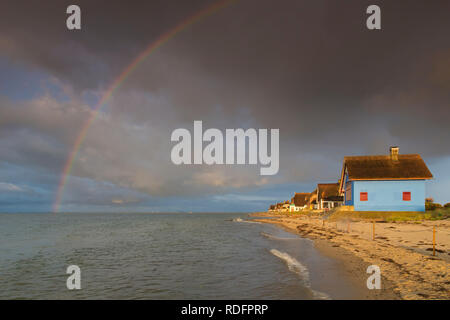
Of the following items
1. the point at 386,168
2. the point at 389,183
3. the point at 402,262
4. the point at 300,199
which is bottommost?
the point at 300,199

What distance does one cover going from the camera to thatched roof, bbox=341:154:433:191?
1463 inches

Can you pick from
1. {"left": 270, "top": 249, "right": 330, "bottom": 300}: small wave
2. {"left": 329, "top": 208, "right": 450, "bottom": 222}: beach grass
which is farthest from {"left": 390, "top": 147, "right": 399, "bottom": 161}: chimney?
{"left": 270, "top": 249, "right": 330, "bottom": 300}: small wave

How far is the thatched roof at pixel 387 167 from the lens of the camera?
3716 centimetres

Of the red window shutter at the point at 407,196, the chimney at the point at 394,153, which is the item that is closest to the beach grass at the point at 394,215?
the red window shutter at the point at 407,196

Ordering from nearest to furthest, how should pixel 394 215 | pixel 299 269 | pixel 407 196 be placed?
1. pixel 299 269
2. pixel 394 215
3. pixel 407 196

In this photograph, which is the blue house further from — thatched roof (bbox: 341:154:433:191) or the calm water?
the calm water

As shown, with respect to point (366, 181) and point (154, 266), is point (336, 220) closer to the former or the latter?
point (366, 181)

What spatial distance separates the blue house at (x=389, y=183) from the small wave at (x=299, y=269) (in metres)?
23.4

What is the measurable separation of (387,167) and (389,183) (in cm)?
252

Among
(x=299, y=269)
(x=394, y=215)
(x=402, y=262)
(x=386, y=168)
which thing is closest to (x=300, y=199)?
(x=386, y=168)

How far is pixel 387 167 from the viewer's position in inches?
1524

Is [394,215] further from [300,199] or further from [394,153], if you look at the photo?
[300,199]
